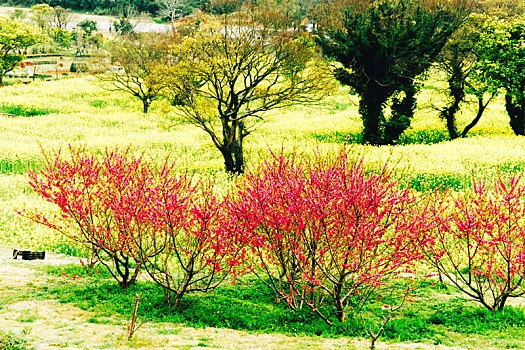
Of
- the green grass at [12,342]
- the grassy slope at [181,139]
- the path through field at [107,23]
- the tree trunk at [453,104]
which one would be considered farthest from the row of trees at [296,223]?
the path through field at [107,23]

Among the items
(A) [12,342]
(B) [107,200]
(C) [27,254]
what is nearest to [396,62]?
(C) [27,254]

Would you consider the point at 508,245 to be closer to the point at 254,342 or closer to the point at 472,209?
the point at 472,209

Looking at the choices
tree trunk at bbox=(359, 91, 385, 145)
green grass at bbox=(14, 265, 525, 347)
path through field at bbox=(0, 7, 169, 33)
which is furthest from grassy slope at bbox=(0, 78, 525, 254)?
path through field at bbox=(0, 7, 169, 33)

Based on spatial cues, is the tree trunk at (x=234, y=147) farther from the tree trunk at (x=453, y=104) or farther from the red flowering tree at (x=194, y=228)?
the tree trunk at (x=453, y=104)

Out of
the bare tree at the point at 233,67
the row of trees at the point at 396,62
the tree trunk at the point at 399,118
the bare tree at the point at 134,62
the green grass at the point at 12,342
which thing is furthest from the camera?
the bare tree at the point at 134,62

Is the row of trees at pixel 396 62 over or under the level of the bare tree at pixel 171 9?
under

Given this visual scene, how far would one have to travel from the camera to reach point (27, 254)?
1561cm

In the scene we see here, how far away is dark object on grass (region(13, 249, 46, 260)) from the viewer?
51.2 ft

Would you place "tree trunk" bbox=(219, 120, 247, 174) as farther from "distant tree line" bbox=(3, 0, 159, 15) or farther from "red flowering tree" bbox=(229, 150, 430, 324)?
"distant tree line" bbox=(3, 0, 159, 15)

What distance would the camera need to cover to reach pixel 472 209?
39.5 ft

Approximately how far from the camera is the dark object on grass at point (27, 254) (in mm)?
15609

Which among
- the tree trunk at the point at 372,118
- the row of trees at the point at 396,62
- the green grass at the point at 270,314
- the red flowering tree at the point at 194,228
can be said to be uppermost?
the row of trees at the point at 396,62

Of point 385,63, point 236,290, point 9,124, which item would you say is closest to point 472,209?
point 236,290

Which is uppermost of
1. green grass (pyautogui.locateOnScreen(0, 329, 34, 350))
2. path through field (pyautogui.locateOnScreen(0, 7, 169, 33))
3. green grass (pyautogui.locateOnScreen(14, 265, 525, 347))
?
path through field (pyautogui.locateOnScreen(0, 7, 169, 33))
